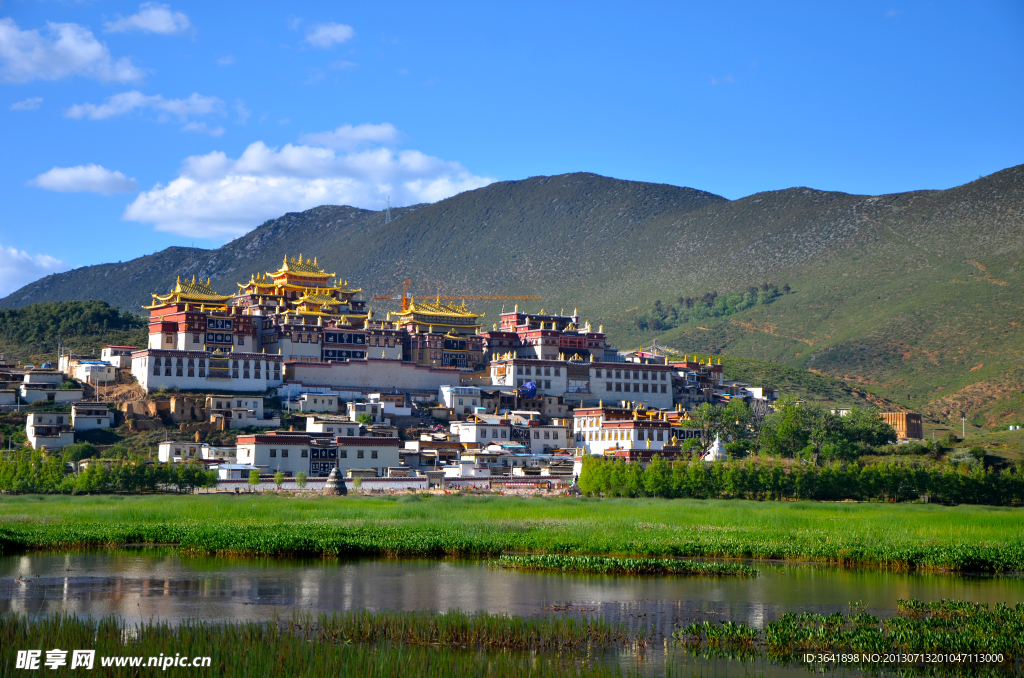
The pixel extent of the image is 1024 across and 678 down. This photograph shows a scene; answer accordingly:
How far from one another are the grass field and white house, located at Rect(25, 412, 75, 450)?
66.2 ft

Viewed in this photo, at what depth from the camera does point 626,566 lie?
3972 centimetres

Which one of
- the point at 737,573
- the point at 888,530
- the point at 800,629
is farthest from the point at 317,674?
the point at 888,530

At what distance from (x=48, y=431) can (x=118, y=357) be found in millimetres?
18265

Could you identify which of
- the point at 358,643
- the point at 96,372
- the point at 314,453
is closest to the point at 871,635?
the point at 358,643

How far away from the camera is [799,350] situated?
6722 inches

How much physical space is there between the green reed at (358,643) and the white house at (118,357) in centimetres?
7756

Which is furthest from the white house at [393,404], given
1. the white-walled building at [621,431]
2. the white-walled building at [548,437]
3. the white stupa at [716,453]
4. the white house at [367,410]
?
the white stupa at [716,453]

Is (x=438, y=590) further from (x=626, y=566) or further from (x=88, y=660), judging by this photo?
(x=88, y=660)

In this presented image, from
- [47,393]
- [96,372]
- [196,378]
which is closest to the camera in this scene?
[47,393]

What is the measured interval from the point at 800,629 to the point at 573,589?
915cm

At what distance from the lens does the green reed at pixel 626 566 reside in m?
39.5

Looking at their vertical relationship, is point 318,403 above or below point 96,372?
below

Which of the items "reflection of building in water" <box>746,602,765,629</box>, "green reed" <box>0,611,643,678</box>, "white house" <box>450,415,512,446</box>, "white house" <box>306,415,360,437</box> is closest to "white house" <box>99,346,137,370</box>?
"white house" <box>306,415,360,437</box>

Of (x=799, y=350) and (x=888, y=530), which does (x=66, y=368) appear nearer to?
(x=888, y=530)
